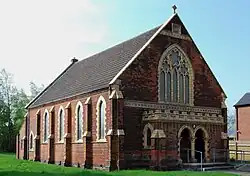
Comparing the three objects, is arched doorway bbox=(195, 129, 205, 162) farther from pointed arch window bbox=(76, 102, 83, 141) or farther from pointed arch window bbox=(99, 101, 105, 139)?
pointed arch window bbox=(76, 102, 83, 141)

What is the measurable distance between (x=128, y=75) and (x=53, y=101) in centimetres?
1441

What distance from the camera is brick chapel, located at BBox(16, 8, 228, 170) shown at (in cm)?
3198

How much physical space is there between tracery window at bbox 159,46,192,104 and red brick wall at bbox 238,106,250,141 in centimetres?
2565

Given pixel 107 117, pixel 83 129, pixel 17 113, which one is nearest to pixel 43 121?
pixel 83 129

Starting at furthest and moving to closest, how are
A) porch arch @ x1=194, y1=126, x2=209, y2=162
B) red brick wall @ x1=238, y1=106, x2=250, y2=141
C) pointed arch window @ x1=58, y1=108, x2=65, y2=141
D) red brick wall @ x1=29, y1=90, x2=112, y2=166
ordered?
red brick wall @ x1=238, y1=106, x2=250, y2=141 → pointed arch window @ x1=58, y1=108, x2=65, y2=141 → porch arch @ x1=194, y1=126, x2=209, y2=162 → red brick wall @ x1=29, y1=90, x2=112, y2=166

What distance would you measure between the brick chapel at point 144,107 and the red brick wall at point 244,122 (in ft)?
70.5

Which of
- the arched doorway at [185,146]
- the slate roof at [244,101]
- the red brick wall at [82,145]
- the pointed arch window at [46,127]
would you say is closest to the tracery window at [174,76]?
the arched doorway at [185,146]

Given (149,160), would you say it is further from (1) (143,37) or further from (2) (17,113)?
(2) (17,113)

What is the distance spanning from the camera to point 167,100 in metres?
35.7

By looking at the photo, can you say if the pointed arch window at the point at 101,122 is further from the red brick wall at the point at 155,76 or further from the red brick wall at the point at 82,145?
the red brick wall at the point at 155,76

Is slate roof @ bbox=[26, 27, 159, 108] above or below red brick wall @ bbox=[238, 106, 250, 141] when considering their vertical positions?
above

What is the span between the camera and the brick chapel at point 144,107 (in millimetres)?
31984

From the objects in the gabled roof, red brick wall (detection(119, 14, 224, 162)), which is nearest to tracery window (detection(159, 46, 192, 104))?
red brick wall (detection(119, 14, 224, 162))

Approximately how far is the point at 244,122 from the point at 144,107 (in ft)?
102
